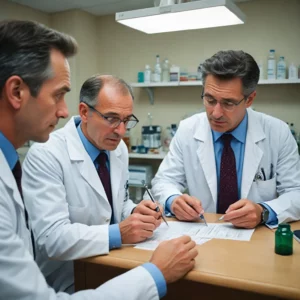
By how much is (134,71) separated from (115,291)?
3.20 meters

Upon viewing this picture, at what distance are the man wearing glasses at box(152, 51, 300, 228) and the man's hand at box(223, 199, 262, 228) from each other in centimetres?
23

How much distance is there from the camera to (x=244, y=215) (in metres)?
1.38

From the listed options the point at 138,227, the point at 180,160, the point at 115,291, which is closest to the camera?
the point at 115,291

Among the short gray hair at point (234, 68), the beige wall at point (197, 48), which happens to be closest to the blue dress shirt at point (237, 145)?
the short gray hair at point (234, 68)

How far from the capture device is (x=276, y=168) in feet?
5.92

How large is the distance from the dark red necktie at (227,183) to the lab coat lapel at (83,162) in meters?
0.61

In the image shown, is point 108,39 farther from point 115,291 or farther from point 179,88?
point 115,291

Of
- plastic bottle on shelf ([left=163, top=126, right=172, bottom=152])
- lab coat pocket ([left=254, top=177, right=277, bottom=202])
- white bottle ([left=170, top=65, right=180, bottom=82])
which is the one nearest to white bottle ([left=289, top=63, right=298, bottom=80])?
white bottle ([left=170, top=65, right=180, bottom=82])

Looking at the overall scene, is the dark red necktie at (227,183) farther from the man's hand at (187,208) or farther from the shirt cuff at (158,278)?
the shirt cuff at (158,278)

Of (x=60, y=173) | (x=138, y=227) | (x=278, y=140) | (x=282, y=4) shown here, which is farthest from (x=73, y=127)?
(x=282, y=4)

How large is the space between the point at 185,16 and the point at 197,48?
1.73 meters

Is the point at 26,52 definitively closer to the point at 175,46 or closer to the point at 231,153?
the point at 231,153

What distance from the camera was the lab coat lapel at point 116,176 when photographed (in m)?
1.61

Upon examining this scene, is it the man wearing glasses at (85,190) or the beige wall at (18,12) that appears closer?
the man wearing glasses at (85,190)
